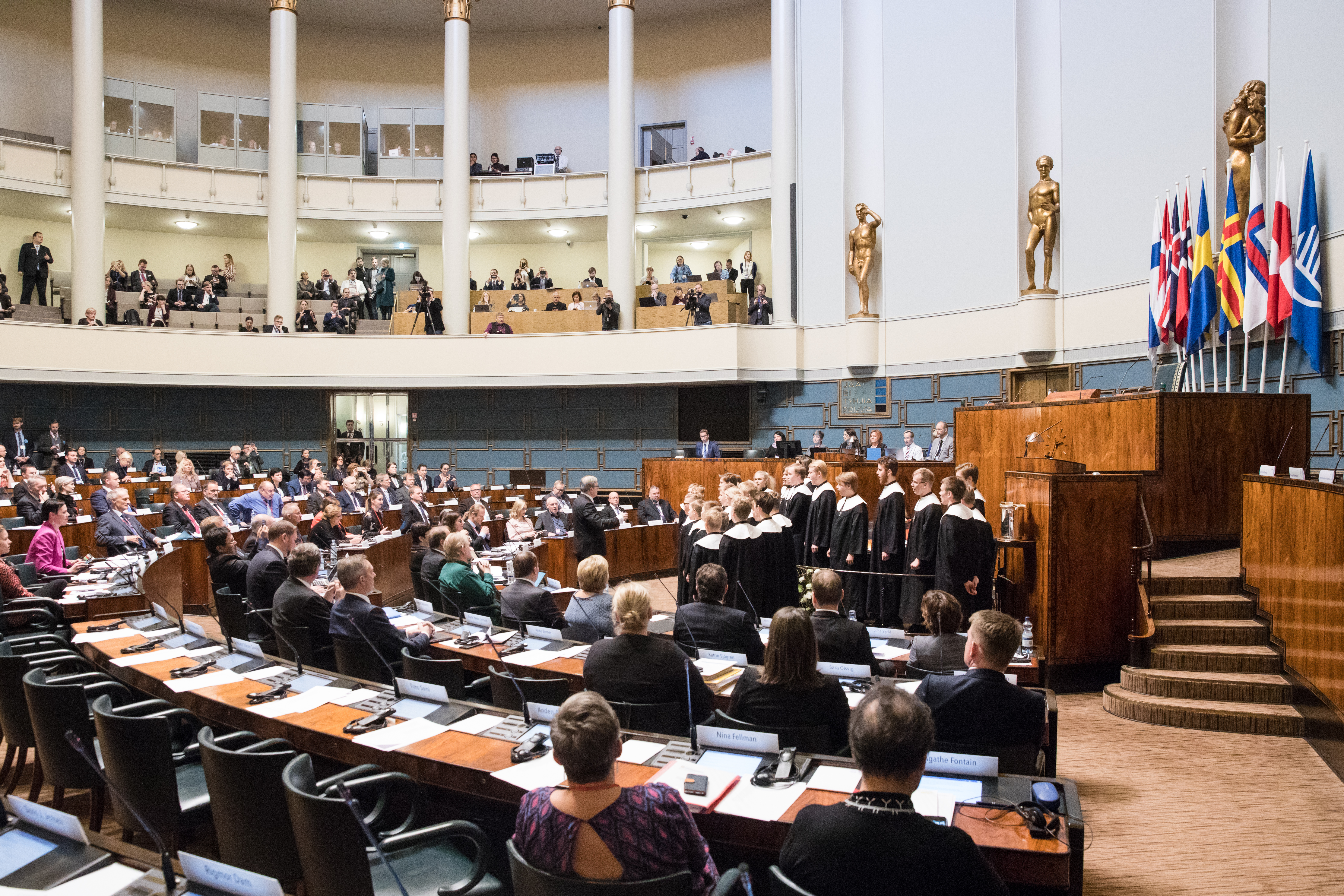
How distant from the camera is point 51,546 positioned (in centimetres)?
690

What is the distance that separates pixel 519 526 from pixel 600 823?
305 inches

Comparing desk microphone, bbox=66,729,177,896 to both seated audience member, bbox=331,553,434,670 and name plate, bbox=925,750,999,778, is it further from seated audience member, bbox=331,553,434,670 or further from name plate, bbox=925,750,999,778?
seated audience member, bbox=331,553,434,670

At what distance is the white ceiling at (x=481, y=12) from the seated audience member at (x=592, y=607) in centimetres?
1721

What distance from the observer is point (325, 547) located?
8594mm

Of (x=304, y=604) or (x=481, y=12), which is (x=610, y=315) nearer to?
(x=481, y=12)

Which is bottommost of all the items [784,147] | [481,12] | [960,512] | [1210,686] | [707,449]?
[1210,686]

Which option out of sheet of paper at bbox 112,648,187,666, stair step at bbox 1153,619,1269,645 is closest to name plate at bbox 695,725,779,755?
sheet of paper at bbox 112,648,187,666

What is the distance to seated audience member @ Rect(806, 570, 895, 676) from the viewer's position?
163 inches

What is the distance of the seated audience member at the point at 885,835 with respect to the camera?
1.87 m

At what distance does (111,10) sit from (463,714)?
2167cm

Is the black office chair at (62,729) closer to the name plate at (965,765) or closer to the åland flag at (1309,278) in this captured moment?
the name plate at (965,765)

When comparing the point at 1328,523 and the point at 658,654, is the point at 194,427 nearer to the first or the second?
the point at 658,654

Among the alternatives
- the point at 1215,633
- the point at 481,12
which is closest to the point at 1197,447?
the point at 1215,633

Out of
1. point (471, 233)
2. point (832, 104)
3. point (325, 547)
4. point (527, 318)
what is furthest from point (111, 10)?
point (325, 547)
